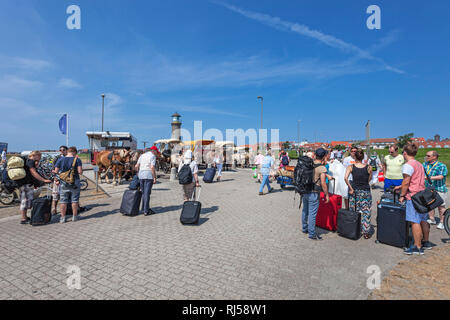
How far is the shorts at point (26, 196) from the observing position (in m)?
6.10

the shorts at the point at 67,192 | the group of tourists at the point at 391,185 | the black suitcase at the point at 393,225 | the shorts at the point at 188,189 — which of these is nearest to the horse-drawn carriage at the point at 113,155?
the shorts at the point at 67,192

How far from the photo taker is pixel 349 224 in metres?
5.23

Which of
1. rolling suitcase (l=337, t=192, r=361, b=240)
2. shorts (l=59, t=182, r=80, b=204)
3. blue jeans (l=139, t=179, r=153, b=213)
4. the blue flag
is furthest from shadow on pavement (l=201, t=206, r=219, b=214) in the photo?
the blue flag

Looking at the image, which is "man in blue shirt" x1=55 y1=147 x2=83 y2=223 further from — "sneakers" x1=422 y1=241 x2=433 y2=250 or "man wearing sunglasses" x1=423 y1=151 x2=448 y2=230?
"man wearing sunglasses" x1=423 y1=151 x2=448 y2=230

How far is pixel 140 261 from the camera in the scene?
4133mm

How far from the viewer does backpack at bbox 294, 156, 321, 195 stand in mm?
5117

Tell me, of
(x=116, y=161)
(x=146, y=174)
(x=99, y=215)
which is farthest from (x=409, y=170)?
(x=116, y=161)

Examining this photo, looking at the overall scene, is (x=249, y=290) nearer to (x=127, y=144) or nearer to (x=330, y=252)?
(x=330, y=252)

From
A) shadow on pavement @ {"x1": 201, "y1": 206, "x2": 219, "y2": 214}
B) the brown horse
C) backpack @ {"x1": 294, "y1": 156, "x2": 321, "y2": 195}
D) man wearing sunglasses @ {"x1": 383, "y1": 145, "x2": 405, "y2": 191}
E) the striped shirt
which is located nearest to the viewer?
backpack @ {"x1": 294, "y1": 156, "x2": 321, "y2": 195}

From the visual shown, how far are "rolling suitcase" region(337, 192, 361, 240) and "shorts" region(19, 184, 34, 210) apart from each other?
294 inches

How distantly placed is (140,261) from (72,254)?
1.34 metres

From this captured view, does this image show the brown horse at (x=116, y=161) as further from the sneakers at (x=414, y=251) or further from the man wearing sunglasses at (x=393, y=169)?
the sneakers at (x=414, y=251)

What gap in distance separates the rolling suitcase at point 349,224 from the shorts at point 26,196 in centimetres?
747
